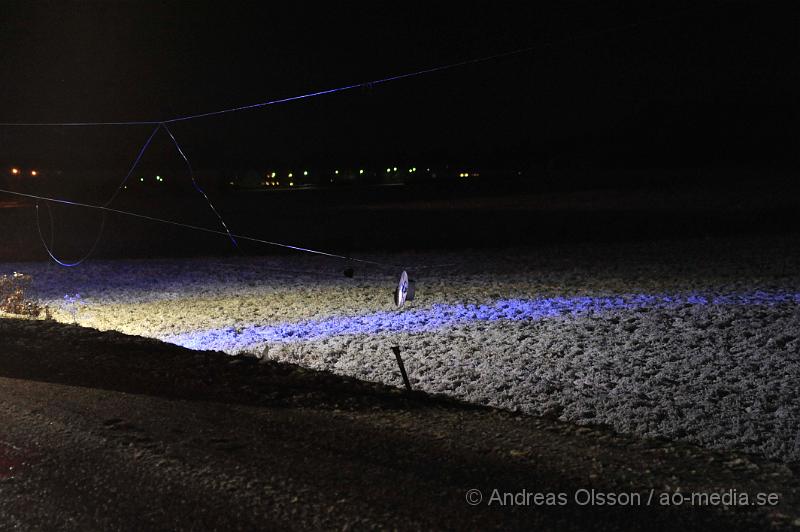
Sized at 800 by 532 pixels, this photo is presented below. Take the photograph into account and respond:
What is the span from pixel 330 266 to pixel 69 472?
585 inches

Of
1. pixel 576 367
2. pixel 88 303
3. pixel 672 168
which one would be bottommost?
pixel 576 367

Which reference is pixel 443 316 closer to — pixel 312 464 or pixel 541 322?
pixel 541 322

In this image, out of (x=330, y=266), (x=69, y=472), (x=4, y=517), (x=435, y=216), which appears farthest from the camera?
(x=435, y=216)

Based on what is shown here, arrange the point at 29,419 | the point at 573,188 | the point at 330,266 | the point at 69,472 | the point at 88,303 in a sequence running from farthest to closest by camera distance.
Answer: the point at 573,188
the point at 330,266
the point at 88,303
the point at 29,419
the point at 69,472

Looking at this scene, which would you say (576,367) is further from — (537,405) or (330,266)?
(330,266)

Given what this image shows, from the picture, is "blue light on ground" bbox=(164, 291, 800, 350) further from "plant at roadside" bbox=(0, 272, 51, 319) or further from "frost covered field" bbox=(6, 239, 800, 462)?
"plant at roadside" bbox=(0, 272, 51, 319)

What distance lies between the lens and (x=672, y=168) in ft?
209

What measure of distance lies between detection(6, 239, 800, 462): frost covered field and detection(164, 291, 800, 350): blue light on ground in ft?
0.16

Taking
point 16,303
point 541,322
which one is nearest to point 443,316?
point 541,322

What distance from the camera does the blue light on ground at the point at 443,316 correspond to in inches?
445

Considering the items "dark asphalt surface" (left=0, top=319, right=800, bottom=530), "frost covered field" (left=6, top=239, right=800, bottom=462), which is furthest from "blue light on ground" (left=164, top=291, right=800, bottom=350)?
"dark asphalt surface" (left=0, top=319, right=800, bottom=530)

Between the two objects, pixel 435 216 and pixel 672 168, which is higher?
pixel 672 168

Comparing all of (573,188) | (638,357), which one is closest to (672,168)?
(573,188)

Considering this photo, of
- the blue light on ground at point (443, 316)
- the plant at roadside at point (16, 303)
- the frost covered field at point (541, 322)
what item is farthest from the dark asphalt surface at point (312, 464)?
the plant at roadside at point (16, 303)
